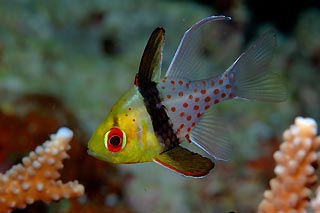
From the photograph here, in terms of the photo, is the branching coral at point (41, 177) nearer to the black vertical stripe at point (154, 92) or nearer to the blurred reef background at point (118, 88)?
the blurred reef background at point (118, 88)

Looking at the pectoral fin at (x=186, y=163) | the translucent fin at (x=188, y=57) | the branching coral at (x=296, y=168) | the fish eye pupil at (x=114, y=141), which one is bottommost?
the branching coral at (x=296, y=168)

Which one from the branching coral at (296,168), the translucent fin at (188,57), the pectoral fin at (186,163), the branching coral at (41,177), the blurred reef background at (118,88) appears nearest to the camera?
the pectoral fin at (186,163)

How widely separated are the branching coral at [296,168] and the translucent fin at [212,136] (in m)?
0.38

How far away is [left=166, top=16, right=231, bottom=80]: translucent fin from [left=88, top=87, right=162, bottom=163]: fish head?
0.69 ft

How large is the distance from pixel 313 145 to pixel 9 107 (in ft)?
8.31

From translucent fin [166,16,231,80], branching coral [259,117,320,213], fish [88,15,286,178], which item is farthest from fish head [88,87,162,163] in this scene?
branching coral [259,117,320,213]

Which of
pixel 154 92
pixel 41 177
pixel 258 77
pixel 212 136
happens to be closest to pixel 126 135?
pixel 154 92

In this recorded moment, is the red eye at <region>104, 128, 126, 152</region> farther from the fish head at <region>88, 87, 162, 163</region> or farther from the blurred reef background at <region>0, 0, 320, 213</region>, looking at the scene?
the blurred reef background at <region>0, 0, 320, 213</region>

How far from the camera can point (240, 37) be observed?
5.60 m

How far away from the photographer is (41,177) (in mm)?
2279

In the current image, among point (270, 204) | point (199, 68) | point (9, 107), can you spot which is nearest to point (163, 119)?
point (199, 68)

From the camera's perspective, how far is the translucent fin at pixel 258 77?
65.2 inches

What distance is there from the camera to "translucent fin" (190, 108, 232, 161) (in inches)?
65.9

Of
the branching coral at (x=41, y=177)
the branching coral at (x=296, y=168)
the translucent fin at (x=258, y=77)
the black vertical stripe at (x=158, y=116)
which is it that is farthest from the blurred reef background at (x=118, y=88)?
the black vertical stripe at (x=158, y=116)
